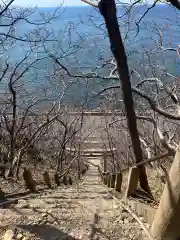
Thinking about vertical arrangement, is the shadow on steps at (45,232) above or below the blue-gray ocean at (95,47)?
below

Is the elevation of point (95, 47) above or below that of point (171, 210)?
above

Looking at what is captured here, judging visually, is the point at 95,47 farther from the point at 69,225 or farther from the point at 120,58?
the point at 69,225

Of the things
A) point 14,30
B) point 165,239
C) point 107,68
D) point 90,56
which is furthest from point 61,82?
point 165,239

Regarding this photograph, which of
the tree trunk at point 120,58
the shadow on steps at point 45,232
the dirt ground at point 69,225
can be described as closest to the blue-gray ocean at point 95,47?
the tree trunk at point 120,58

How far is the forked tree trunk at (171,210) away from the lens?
13.0ft

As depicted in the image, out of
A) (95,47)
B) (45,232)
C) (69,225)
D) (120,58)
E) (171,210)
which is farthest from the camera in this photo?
(95,47)

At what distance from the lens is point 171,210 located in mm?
4023

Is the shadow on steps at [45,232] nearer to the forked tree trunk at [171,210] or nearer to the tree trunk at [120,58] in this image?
the forked tree trunk at [171,210]

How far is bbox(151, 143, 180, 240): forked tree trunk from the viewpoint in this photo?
13.0ft

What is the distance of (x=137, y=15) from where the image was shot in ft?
39.4

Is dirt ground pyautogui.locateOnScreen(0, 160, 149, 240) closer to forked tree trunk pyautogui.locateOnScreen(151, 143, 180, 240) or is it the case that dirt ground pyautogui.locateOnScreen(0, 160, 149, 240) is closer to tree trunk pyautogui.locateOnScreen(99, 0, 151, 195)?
forked tree trunk pyautogui.locateOnScreen(151, 143, 180, 240)

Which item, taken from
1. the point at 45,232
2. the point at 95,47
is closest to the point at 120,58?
the point at 45,232

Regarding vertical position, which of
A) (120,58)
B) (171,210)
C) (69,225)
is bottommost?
(69,225)

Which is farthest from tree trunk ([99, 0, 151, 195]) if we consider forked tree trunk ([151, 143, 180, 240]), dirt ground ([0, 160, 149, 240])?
forked tree trunk ([151, 143, 180, 240])
